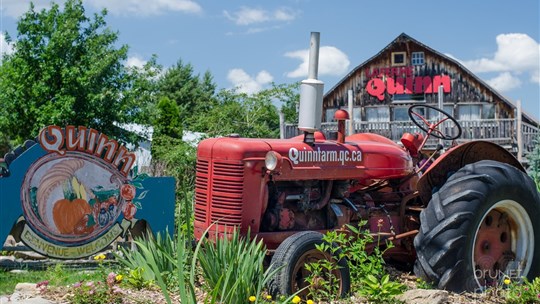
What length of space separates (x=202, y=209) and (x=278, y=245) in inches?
29.1

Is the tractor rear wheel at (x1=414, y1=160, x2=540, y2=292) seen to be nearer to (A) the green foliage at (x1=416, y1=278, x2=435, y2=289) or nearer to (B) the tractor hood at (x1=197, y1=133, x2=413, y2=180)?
(A) the green foliage at (x1=416, y1=278, x2=435, y2=289)

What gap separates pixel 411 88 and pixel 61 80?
17.9m

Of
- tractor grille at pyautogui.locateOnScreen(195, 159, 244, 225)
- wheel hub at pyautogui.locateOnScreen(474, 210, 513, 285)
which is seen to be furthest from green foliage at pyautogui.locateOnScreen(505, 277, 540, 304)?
tractor grille at pyautogui.locateOnScreen(195, 159, 244, 225)

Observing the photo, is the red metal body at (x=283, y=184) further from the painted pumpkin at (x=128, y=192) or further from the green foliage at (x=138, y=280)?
the painted pumpkin at (x=128, y=192)

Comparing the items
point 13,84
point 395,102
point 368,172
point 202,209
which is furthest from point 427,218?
point 395,102

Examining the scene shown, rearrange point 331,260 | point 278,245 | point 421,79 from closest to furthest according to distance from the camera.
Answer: point 331,260, point 278,245, point 421,79

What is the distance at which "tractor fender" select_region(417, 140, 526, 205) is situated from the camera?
7016 millimetres

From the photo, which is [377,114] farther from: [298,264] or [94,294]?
[94,294]

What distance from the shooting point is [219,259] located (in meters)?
5.33

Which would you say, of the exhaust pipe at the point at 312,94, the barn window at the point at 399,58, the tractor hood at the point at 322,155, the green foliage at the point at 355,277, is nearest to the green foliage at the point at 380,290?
the green foliage at the point at 355,277

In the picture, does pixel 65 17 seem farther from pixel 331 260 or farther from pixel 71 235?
pixel 331 260

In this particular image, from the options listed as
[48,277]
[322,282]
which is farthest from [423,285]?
[48,277]

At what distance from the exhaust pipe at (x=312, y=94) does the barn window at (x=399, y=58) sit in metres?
29.3

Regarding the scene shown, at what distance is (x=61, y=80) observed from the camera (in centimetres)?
2314
